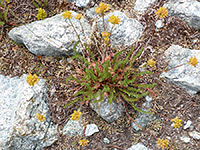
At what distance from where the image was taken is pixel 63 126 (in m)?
3.53

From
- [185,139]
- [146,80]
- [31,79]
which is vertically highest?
[31,79]

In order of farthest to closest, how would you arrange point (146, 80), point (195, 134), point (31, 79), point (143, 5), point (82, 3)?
point (82, 3) → point (143, 5) → point (146, 80) → point (195, 134) → point (31, 79)

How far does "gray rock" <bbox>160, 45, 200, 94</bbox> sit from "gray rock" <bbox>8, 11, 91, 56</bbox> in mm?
1764

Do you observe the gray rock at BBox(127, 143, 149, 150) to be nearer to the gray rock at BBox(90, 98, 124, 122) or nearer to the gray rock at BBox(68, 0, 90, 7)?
the gray rock at BBox(90, 98, 124, 122)

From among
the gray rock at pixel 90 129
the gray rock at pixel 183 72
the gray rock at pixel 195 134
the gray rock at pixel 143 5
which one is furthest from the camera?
the gray rock at pixel 143 5

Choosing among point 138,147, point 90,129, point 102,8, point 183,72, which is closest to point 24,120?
point 90,129

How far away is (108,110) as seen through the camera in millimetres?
3361

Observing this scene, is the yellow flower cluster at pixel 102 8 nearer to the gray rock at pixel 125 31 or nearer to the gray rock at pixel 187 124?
the gray rock at pixel 125 31

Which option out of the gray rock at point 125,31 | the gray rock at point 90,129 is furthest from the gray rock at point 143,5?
the gray rock at point 90,129

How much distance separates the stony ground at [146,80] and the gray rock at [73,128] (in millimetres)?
99

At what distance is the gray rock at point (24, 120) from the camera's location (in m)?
3.23

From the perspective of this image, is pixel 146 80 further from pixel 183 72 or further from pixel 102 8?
pixel 102 8

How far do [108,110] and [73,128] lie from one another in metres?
0.75

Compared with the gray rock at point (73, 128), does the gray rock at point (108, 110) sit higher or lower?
higher
